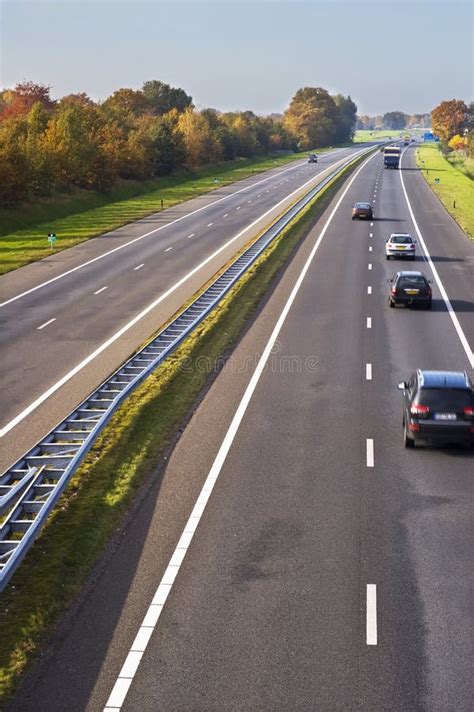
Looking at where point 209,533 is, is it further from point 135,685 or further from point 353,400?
point 353,400

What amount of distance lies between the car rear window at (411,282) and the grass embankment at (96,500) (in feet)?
26.8

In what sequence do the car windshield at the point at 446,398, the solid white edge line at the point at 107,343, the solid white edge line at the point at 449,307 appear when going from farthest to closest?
the solid white edge line at the point at 449,307 → the solid white edge line at the point at 107,343 → the car windshield at the point at 446,398


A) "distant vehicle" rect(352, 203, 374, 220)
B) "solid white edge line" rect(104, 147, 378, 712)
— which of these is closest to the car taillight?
"solid white edge line" rect(104, 147, 378, 712)

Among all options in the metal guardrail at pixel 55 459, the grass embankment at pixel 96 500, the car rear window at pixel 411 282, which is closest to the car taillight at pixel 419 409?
the grass embankment at pixel 96 500

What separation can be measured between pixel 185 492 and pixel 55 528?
2.70 metres

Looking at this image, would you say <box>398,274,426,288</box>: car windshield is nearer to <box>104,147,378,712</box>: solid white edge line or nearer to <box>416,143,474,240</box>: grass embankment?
<box>104,147,378,712</box>: solid white edge line

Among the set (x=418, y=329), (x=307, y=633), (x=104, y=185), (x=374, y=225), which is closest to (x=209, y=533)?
(x=307, y=633)

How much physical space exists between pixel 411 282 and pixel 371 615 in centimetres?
2381

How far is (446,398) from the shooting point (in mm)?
18328

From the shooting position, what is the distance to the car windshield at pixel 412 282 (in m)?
34.1

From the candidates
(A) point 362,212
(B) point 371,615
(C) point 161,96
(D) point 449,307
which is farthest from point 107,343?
(C) point 161,96

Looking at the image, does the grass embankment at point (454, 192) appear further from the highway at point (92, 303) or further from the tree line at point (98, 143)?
the tree line at point (98, 143)

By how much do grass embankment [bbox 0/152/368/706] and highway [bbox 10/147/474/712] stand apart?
0.32 m

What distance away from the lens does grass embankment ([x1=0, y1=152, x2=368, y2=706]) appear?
11406 millimetres
